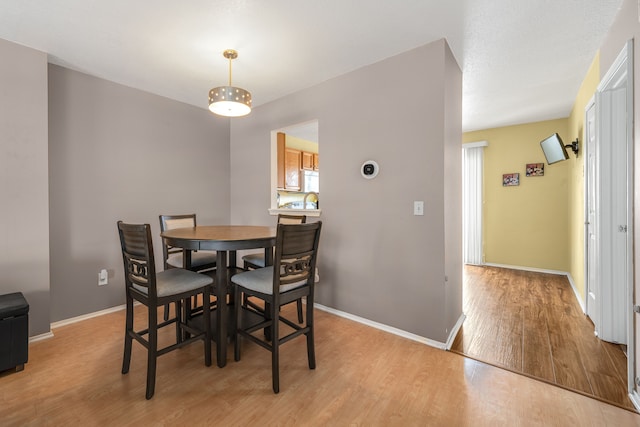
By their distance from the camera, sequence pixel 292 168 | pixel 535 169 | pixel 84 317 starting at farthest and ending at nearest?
1. pixel 292 168
2. pixel 535 169
3. pixel 84 317

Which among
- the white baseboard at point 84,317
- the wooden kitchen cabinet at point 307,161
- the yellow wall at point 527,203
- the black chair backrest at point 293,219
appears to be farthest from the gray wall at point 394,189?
the yellow wall at point 527,203

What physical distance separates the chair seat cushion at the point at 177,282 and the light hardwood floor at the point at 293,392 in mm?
570

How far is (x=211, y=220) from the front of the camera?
388cm

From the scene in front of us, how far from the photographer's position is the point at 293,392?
5.56 feet

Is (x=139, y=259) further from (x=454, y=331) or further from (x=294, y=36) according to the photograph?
(x=454, y=331)

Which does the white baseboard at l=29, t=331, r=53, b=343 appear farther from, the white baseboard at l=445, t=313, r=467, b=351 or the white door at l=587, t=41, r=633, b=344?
the white door at l=587, t=41, r=633, b=344

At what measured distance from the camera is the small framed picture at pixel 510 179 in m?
4.81

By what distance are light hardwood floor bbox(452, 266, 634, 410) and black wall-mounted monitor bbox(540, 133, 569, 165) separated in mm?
1737

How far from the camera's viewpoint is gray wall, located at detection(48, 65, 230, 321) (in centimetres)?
266

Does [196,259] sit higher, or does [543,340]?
[196,259]

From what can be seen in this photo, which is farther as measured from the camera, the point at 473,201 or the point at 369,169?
the point at 473,201

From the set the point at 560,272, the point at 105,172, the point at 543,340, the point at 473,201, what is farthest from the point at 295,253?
the point at 560,272

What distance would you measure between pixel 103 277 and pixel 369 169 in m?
2.89

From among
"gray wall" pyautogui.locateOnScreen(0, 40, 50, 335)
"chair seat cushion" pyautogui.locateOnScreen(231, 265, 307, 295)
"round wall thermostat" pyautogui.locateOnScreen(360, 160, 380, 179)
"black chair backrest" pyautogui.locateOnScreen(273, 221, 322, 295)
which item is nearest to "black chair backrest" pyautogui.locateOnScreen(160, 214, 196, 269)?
"gray wall" pyautogui.locateOnScreen(0, 40, 50, 335)
